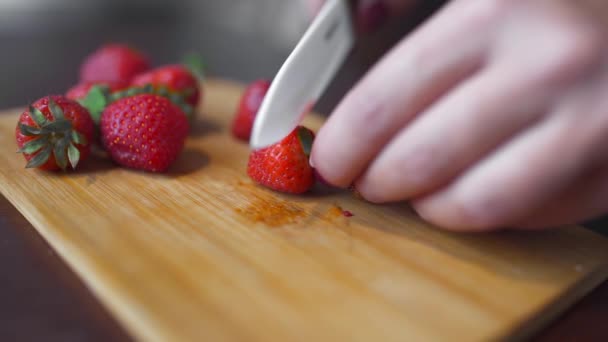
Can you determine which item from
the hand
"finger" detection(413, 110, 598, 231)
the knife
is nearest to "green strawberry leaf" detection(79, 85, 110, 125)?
the knife

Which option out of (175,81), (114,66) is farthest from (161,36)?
(175,81)

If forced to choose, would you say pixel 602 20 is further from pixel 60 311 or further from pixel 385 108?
pixel 60 311

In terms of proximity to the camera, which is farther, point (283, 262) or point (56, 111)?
point (56, 111)

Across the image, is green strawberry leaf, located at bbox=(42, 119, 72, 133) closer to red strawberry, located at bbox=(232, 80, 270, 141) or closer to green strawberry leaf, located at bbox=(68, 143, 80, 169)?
green strawberry leaf, located at bbox=(68, 143, 80, 169)

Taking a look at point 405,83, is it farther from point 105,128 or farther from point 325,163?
point 105,128

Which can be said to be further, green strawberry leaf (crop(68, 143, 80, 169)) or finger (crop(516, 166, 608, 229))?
green strawberry leaf (crop(68, 143, 80, 169))

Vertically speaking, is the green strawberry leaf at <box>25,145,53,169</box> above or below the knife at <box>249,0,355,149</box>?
below
